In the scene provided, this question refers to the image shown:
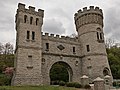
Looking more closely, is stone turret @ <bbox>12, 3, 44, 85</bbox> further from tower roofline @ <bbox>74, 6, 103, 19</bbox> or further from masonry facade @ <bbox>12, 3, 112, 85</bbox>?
tower roofline @ <bbox>74, 6, 103, 19</bbox>

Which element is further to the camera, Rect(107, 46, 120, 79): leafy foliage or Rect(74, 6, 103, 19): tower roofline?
Rect(107, 46, 120, 79): leafy foliage

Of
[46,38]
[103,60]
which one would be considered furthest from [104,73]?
[46,38]

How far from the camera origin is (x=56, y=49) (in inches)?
1217

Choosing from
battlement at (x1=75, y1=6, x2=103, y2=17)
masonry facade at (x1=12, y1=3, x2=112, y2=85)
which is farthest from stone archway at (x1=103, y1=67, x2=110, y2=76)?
battlement at (x1=75, y1=6, x2=103, y2=17)

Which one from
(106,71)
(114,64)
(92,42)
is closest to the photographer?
(106,71)

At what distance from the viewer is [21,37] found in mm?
27609

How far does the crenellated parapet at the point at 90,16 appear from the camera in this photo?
33750mm

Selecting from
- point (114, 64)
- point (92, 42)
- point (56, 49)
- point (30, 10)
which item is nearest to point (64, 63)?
point (56, 49)

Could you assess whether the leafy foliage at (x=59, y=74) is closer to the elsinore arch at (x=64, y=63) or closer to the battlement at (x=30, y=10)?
the elsinore arch at (x=64, y=63)

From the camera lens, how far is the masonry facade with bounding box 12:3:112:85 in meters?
26.6

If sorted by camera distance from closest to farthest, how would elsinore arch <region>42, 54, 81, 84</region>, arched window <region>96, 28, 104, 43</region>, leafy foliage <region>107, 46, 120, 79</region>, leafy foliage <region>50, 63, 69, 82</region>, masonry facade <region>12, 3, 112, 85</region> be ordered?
1. masonry facade <region>12, 3, 112, 85</region>
2. elsinore arch <region>42, 54, 81, 84</region>
3. arched window <region>96, 28, 104, 43</region>
4. leafy foliage <region>107, 46, 120, 79</region>
5. leafy foliage <region>50, 63, 69, 82</region>

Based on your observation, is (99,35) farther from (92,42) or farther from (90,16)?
(90,16)

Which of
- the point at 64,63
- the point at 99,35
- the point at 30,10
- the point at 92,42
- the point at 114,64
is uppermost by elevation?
the point at 30,10

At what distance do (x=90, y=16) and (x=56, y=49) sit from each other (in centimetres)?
930
